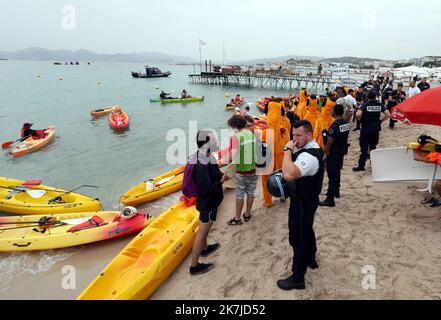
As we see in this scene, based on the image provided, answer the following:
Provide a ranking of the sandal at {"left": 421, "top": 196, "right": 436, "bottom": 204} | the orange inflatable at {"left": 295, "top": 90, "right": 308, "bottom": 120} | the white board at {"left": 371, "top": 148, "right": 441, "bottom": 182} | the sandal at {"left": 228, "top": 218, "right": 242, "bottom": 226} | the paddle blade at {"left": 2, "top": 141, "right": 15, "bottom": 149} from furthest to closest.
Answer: the paddle blade at {"left": 2, "top": 141, "right": 15, "bottom": 149} → the orange inflatable at {"left": 295, "top": 90, "right": 308, "bottom": 120} → the white board at {"left": 371, "top": 148, "right": 441, "bottom": 182} → the sandal at {"left": 228, "top": 218, "right": 242, "bottom": 226} → the sandal at {"left": 421, "top": 196, "right": 436, "bottom": 204}

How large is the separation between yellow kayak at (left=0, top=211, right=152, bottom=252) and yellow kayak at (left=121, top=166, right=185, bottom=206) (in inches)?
44.4

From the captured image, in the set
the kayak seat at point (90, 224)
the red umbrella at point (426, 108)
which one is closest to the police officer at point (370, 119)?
the red umbrella at point (426, 108)

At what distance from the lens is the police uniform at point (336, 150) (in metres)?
4.93

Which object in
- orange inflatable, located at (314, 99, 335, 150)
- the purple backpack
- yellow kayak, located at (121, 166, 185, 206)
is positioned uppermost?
orange inflatable, located at (314, 99, 335, 150)

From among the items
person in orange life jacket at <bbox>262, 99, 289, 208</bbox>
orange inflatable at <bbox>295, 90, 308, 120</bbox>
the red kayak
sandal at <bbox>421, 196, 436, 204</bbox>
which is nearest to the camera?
sandal at <bbox>421, 196, 436, 204</bbox>

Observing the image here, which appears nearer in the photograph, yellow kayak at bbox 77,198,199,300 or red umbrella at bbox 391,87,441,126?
red umbrella at bbox 391,87,441,126

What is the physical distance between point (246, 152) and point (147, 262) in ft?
8.04

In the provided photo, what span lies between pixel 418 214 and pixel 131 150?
12850mm

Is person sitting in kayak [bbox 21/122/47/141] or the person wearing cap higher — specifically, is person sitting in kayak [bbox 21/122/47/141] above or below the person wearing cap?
below

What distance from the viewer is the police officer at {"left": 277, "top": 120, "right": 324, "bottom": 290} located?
264 cm

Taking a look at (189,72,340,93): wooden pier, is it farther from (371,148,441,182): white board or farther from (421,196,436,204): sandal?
(421,196,436,204): sandal

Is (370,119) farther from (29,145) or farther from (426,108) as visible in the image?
(29,145)

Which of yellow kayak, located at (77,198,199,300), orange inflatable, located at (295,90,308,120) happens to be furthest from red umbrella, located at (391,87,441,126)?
orange inflatable, located at (295,90,308,120)

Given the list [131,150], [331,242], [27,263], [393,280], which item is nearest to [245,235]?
[331,242]
